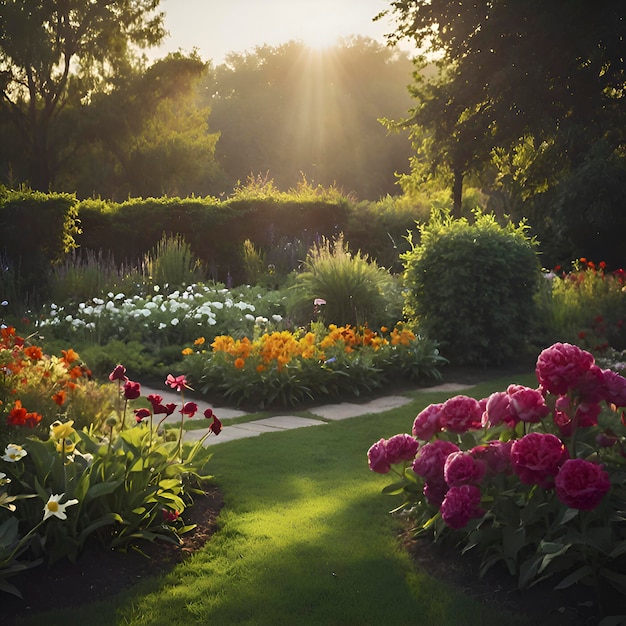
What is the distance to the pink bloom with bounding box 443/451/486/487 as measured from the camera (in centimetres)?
293

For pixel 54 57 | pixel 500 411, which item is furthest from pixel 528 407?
pixel 54 57

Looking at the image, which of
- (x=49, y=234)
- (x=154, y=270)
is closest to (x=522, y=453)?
(x=154, y=270)

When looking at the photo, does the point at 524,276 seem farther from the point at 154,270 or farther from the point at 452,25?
the point at 452,25

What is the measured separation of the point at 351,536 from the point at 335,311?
592 cm

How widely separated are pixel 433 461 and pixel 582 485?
68 cm

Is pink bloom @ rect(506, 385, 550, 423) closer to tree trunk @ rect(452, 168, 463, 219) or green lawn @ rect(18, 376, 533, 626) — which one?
green lawn @ rect(18, 376, 533, 626)

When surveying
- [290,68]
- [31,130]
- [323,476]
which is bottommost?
[323,476]

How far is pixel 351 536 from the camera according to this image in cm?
348

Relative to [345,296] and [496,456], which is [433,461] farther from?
[345,296]

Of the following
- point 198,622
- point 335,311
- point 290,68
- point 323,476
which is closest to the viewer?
point 198,622

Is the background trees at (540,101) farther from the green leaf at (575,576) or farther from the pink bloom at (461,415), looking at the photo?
the green leaf at (575,576)

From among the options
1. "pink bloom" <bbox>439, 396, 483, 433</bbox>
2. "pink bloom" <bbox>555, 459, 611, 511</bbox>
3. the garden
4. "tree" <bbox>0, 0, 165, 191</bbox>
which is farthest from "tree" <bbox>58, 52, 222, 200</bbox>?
"pink bloom" <bbox>555, 459, 611, 511</bbox>

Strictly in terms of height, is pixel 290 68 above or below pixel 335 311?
above

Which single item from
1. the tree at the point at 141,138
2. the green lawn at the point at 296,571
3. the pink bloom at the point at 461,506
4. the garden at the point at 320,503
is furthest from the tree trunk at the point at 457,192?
the pink bloom at the point at 461,506
